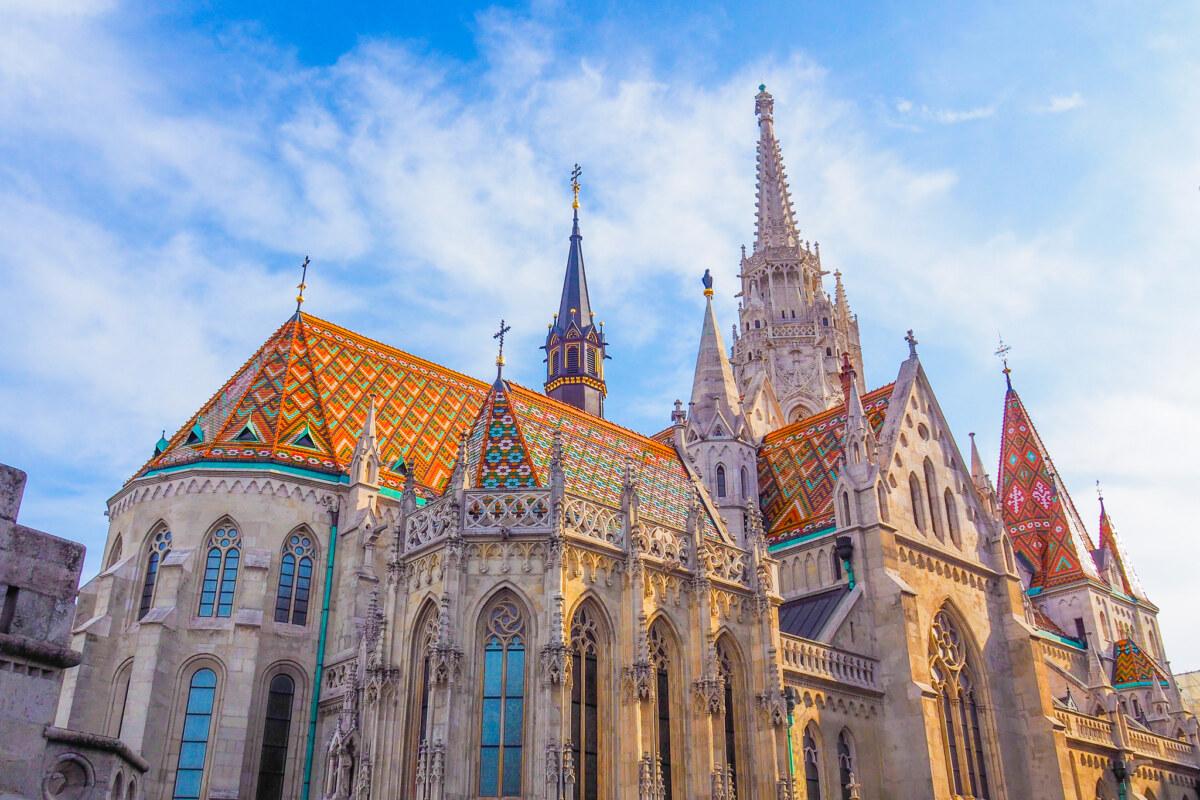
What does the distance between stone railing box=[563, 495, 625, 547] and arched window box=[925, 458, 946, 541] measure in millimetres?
12578

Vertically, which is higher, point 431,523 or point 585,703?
point 431,523

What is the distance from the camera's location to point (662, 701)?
63.4 feet

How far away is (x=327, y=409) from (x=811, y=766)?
14634 mm

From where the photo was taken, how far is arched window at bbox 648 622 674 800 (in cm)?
1877

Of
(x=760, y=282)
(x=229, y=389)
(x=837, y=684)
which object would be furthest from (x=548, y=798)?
(x=760, y=282)

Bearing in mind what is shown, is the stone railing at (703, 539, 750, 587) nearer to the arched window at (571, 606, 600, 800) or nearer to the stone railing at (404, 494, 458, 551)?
the arched window at (571, 606, 600, 800)

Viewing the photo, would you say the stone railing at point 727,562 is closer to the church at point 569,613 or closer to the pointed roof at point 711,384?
the church at point 569,613

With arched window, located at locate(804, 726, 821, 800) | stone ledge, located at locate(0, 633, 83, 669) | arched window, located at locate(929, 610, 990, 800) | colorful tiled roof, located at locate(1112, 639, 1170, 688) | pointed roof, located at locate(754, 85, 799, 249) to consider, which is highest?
pointed roof, located at locate(754, 85, 799, 249)

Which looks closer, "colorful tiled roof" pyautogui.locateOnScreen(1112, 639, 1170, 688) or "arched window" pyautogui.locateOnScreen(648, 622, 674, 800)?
"arched window" pyautogui.locateOnScreen(648, 622, 674, 800)

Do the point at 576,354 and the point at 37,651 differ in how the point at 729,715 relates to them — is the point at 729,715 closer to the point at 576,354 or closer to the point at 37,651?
the point at 37,651

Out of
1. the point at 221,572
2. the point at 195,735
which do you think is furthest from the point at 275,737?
the point at 221,572

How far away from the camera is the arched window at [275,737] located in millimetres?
22062

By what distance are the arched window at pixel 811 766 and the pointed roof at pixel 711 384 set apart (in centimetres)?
1104

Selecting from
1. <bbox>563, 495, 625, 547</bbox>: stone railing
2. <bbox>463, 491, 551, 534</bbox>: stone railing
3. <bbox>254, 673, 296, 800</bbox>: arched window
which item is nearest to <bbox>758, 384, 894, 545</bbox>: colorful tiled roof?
<bbox>563, 495, 625, 547</bbox>: stone railing
